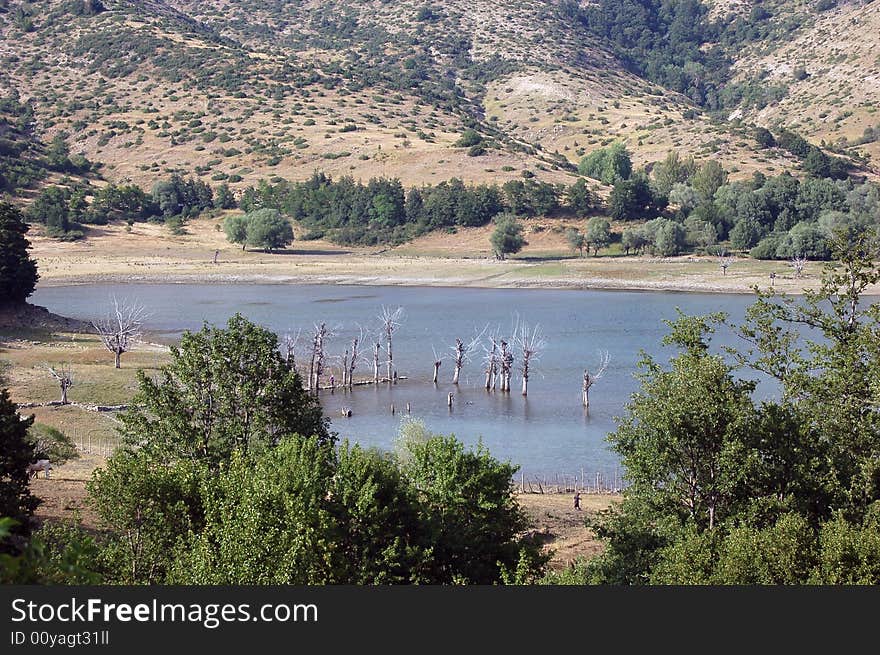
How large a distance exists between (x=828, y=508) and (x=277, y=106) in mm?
164113

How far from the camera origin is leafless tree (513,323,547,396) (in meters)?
57.5

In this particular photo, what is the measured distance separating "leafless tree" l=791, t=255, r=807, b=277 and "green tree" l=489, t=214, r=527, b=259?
2915 cm

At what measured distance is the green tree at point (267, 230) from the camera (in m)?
121

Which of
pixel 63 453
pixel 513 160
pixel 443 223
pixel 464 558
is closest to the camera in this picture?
pixel 464 558

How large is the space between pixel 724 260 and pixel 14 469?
95260 millimetres

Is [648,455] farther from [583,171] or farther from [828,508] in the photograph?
[583,171]

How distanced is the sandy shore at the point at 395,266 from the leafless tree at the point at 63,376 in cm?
4924

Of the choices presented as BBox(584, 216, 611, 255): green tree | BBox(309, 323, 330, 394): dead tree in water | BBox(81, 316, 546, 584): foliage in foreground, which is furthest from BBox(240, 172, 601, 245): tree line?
BBox(81, 316, 546, 584): foliage in foreground

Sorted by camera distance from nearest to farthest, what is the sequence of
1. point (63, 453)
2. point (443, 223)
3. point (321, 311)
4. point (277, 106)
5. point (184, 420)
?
1. point (184, 420)
2. point (63, 453)
3. point (321, 311)
4. point (443, 223)
5. point (277, 106)

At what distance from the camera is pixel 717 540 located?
67.9 ft

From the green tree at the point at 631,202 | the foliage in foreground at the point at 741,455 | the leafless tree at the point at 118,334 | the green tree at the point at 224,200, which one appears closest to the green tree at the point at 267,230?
the green tree at the point at 224,200

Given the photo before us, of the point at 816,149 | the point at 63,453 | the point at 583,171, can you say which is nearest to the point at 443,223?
the point at 583,171

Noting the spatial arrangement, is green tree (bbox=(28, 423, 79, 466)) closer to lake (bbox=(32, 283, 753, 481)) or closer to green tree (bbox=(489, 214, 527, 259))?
lake (bbox=(32, 283, 753, 481))

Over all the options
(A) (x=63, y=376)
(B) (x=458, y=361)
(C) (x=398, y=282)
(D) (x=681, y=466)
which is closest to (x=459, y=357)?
(B) (x=458, y=361)
